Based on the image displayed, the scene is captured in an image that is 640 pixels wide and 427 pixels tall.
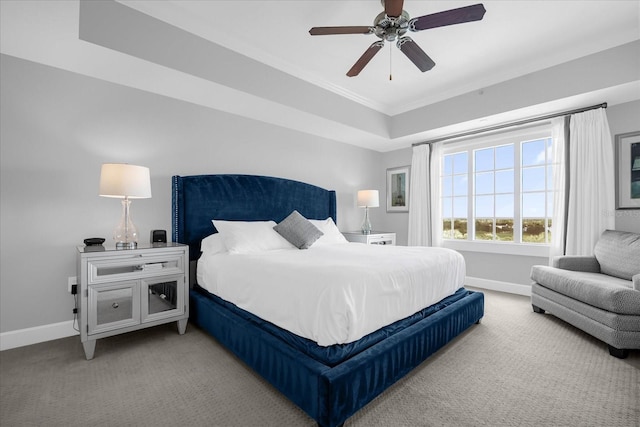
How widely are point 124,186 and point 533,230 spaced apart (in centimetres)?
494

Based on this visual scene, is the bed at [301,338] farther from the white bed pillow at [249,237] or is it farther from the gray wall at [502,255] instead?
the gray wall at [502,255]

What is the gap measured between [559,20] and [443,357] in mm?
3251

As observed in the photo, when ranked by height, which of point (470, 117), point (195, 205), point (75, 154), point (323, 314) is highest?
point (470, 117)

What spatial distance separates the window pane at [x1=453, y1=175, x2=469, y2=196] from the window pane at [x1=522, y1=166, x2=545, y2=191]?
2.61 ft

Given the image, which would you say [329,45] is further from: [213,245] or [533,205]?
[533,205]

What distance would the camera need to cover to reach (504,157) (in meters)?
4.25

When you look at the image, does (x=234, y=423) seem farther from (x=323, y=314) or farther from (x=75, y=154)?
(x=75, y=154)

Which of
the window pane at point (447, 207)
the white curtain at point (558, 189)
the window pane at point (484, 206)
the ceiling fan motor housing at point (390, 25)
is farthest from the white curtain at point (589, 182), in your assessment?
the ceiling fan motor housing at point (390, 25)

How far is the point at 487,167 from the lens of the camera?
4.43 m

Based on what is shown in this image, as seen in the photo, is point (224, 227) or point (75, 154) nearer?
point (75, 154)

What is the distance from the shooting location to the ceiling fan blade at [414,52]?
2.27 meters

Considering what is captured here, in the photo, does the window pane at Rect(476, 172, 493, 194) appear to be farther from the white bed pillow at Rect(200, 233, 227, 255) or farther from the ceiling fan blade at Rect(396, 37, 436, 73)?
the white bed pillow at Rect(200, 233, 227, 255)

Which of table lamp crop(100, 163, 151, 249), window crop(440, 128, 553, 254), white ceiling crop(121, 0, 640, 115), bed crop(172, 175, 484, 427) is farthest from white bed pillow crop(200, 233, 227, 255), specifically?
window crop(440, 128, 553, 254)

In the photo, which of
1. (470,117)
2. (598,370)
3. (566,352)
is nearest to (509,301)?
(566,352)
